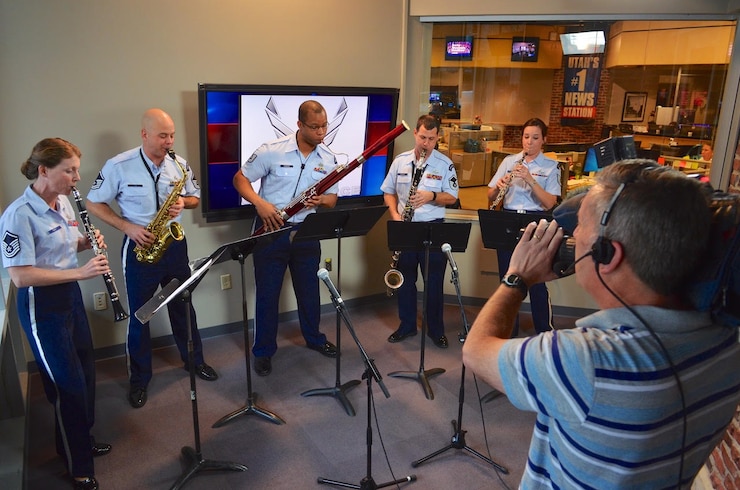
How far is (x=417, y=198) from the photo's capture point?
4191 millimetres

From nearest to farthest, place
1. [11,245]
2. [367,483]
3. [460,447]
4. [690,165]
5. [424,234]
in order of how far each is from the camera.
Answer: [11,245], [367,483], [460,447], [424,234], [690,165]

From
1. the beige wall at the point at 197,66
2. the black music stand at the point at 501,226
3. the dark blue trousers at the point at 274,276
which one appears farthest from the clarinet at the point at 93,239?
the black music stand at the point at 501,226

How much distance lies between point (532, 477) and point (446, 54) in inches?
178

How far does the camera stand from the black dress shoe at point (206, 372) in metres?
3.87

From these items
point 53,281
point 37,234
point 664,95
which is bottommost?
point 53,281

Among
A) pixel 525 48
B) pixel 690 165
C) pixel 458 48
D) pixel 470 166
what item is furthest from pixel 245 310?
pixel 690 165

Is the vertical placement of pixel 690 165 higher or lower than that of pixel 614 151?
lower

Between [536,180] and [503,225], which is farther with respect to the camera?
[536,180]

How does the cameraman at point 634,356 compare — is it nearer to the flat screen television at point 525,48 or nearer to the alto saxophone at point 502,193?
the alto saxophone at point 502,193

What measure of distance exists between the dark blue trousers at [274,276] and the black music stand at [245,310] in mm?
491

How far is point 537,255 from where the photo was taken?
49.6 inches

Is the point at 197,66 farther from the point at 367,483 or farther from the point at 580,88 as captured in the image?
the point at 580,88

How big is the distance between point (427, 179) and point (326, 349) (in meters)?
1.61

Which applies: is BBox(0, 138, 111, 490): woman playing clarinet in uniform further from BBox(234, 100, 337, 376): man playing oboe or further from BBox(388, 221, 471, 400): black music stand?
BBox(388, 221, 471, 400): black music stand
